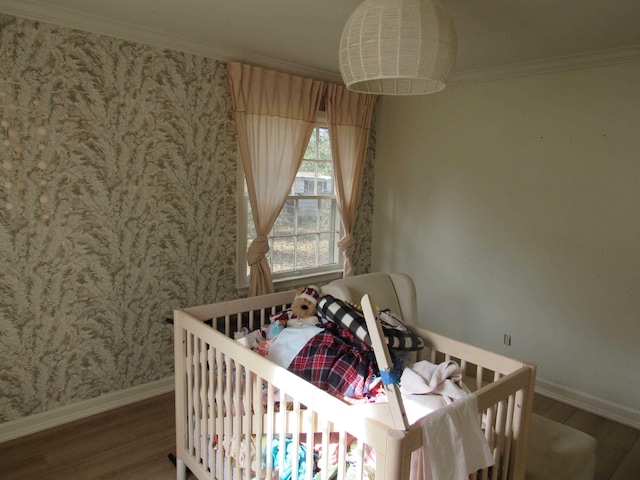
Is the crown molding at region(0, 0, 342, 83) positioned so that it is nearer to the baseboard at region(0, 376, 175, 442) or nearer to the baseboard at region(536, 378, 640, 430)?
the baseboard at region(0, 376, 175, 442)

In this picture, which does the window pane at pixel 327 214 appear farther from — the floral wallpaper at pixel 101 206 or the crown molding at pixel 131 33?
the crown molding at pixel 131 33

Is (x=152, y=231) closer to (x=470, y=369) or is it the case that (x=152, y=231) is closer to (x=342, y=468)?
(x=342, y=468)

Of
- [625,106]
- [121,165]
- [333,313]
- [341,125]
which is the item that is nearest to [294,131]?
[341,125]

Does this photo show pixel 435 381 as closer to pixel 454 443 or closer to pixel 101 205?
pixel 454 443

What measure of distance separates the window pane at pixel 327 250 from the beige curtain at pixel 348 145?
0.36ft

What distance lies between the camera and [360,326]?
76.2 inches

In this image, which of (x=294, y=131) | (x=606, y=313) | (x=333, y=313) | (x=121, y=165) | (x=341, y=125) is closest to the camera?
(x=333, y=313)

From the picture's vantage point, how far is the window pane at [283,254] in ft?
11.4

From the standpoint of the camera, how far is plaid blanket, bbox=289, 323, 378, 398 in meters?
1.76

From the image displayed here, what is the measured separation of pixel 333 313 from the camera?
2072 mm

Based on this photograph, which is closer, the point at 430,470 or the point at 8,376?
the point at 430,470

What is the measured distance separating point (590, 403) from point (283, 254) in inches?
93.2

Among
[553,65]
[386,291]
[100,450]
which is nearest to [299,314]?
[386,291]

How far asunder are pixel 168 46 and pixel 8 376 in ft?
6.74
